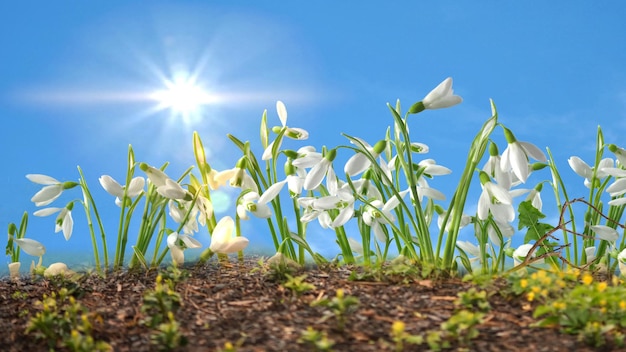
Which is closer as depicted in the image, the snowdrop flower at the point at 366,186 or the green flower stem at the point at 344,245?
the snowdrop flower at the point at 366,186

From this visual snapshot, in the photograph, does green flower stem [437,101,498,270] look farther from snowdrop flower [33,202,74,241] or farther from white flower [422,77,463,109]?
snowdrop flower [33,202,74,241]

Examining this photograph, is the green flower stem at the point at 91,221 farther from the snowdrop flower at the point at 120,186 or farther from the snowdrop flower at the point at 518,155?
the snowdrop flower at the point at 518,155

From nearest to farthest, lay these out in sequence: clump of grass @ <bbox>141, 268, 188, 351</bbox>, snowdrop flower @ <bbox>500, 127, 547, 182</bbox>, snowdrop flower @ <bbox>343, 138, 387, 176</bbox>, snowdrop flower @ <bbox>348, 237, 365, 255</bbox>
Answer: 1. clump of grass @ <bbox>141, 268, 188, 351</bbox>
2. snowdrop flower @ <bbox>500, 127, 547, 182</bbox>
3. snowdrop flower @ <bbox>343, 138, 387, 176</bbox>
4. snowdrop flower @ <bbox>348, 237, 365, 255</bbox>

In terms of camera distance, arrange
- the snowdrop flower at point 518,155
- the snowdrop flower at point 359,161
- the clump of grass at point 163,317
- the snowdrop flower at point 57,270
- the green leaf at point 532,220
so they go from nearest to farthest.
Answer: the clump of grass at point 163,317 < the snowdrop flower at point 518,155 < the snowdrop flower at point 359,161 < the green leaf at point 532,220 < the snowdrop flower at point 57,270

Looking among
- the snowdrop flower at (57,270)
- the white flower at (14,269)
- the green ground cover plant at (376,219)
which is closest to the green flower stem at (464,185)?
the green ground cover plant at (376,219)

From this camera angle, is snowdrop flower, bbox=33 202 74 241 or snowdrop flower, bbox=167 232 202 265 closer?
snowdrop flower, bbox=167 232 202 265

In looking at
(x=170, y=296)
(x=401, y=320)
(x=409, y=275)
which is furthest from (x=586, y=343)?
(x=170, y=296)

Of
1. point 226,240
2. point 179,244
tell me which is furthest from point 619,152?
point 179,244

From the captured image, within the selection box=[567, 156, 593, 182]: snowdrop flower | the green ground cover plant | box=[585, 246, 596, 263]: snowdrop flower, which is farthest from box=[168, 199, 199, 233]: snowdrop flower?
box=[585, 246, 596, 263]: snowdrop flower
